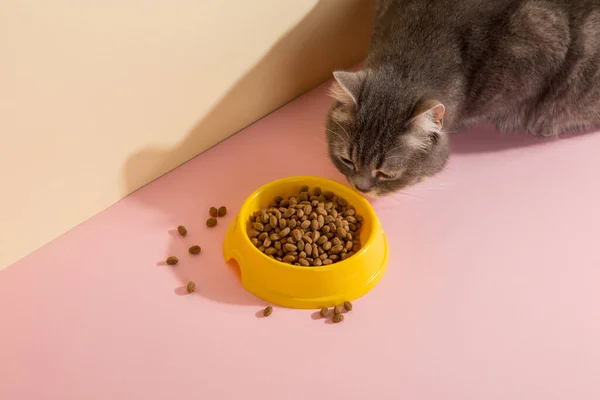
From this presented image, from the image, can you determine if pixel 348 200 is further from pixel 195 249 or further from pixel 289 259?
pixel 195 249

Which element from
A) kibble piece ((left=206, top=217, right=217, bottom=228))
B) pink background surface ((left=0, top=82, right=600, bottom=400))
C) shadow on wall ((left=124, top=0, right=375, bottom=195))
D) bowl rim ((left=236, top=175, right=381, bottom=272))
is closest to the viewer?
pink background surface ((left=0, top=82, right=600, bottom=400))

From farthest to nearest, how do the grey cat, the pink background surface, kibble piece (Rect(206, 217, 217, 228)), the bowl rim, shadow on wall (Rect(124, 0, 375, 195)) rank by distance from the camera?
shadow on wall (Rect(124, 0, 375, 195)), kibble piece (Rect(206, 217, 217, 228)), the grey cat, the bowl rim, the pink background surface

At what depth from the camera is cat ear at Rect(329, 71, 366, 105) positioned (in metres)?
1.59

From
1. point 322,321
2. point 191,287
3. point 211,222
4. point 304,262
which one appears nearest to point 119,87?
point 211,222

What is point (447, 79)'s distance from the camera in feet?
5.67

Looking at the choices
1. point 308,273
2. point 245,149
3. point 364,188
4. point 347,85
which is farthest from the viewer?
point 245,149

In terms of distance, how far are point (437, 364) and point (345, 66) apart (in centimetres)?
130

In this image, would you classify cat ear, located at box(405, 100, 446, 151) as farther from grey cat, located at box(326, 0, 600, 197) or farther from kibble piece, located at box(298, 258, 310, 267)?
kibble piece, located at box(298, 258, 310, 267)

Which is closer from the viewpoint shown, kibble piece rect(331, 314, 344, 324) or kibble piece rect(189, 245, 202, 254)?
kibble piece rect(331, 314, 344, 324)

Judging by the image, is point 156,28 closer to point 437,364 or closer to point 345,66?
point 345,66

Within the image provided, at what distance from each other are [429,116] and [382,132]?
129mm

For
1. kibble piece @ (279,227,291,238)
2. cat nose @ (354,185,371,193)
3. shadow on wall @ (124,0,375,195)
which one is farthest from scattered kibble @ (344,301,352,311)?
shadow on wall @ (124,0,375,195)

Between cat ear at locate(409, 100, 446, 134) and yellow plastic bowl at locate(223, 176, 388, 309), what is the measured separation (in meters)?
0.27

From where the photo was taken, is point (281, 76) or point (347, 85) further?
point (281, 76)
